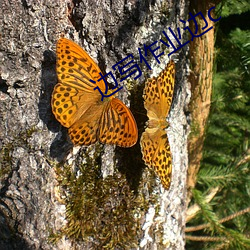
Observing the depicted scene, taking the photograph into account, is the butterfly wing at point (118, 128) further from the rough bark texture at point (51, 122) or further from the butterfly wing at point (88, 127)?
the rough bark texture at point (51, 122)

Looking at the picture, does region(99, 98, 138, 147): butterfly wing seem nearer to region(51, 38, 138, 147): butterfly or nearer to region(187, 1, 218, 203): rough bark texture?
region(51, 38, 138, 147): butterfly

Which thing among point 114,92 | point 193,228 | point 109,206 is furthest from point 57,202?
point 193,228

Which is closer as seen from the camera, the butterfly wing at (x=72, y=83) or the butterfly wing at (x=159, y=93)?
the butterfly wing at (x=72, y=83)

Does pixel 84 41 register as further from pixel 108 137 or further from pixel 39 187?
pixel 39 187


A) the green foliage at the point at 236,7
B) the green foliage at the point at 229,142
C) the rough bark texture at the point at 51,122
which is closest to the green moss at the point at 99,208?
the rough bark texture at the point at 51,122

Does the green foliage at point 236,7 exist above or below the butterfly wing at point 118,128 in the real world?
above

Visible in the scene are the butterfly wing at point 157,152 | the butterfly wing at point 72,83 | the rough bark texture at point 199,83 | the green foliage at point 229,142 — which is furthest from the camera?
the green foliage at point 229,142
